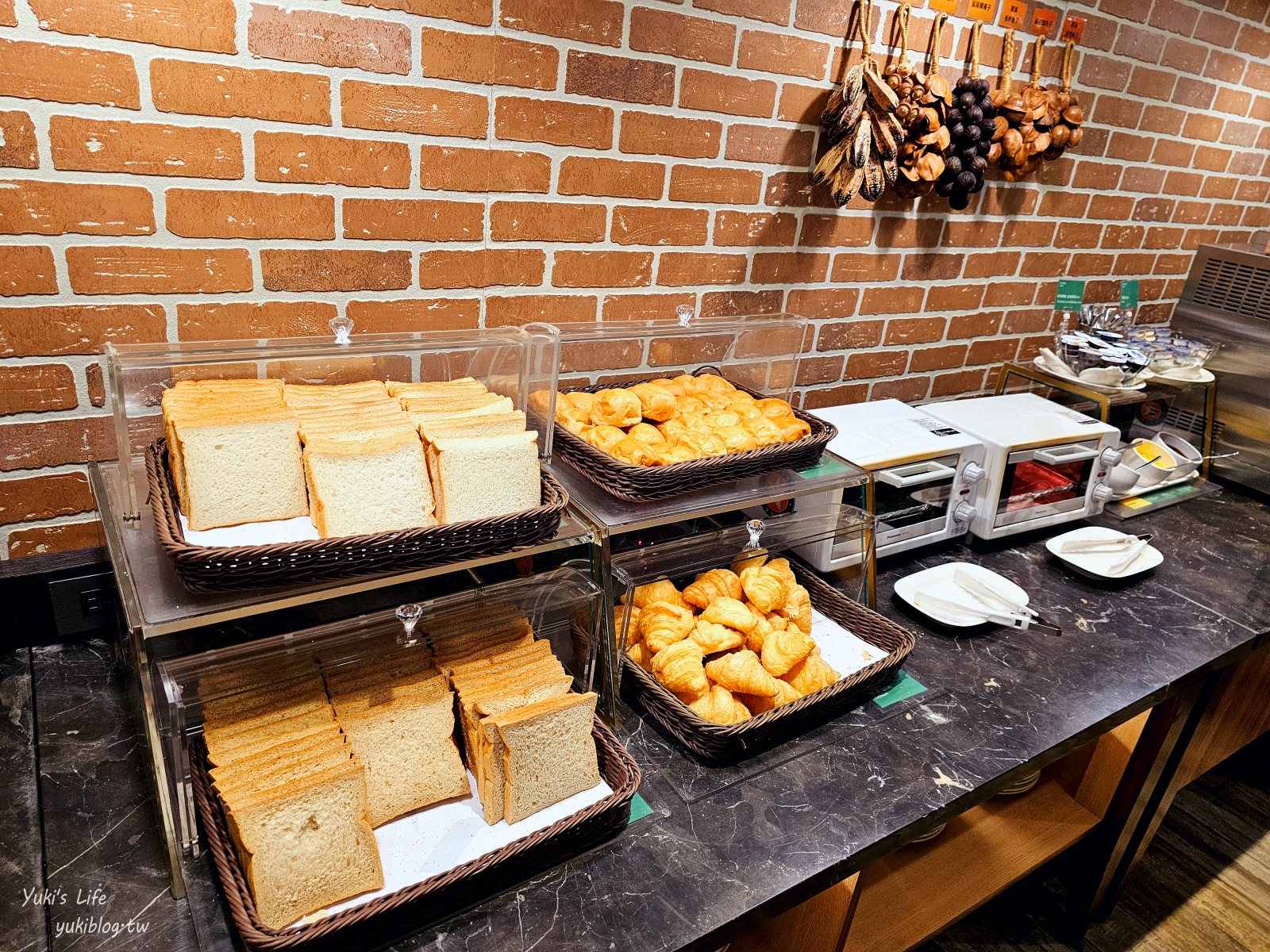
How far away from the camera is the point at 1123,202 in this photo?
2.72 metres

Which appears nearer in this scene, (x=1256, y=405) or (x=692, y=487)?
(x=692, y=487)

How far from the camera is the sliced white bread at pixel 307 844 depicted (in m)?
0.98

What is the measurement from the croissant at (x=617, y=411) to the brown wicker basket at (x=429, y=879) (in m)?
0.60

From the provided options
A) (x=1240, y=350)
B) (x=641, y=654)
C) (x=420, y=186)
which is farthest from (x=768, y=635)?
(x=1240, y=350)

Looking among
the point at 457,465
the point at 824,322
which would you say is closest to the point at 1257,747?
the point at 824,322

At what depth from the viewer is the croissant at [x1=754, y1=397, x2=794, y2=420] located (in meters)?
1.64

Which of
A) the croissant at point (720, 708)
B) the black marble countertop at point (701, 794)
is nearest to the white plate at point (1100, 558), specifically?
the black marble countertop at point (701, 794)

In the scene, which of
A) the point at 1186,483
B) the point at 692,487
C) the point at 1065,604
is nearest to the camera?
the point at 692,487

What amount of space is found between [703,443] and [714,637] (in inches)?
13.7

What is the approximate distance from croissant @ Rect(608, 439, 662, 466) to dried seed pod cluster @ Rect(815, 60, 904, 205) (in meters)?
0.91

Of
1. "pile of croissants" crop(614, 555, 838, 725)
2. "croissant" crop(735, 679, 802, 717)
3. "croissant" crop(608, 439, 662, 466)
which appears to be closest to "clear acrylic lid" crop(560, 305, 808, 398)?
"croissant" crop(608, 439, 662, 466)

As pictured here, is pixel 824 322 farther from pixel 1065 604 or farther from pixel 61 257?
pixel 61 257

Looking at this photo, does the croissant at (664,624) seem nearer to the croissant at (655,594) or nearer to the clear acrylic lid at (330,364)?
the croissant at (655,594)

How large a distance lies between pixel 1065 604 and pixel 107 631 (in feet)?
6.60
